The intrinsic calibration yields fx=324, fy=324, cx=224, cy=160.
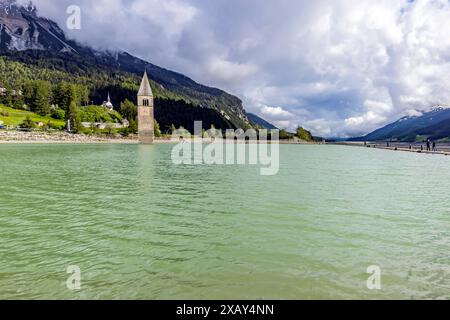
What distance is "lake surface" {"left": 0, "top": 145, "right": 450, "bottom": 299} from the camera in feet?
30.4

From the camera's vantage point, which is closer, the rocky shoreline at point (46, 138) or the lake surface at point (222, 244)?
the lake surface at point (222, 244)

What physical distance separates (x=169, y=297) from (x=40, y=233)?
28.8 ft

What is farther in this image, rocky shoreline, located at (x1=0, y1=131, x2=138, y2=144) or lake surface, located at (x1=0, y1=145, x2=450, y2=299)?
rocky shoreline, located at (x1=0, y1=131, x2=138, y2=144)

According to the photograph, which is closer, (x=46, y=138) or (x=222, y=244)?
(x=222, y=244)

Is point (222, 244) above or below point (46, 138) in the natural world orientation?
below

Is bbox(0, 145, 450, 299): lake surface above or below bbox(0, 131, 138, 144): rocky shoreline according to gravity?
below

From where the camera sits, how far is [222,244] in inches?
519

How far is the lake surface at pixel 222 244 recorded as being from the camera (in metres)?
9.27

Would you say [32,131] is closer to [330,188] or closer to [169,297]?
[330,188]

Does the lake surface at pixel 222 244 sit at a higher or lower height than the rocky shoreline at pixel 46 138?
lower
